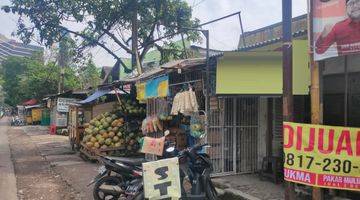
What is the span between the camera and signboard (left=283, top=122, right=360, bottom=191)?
196 inches

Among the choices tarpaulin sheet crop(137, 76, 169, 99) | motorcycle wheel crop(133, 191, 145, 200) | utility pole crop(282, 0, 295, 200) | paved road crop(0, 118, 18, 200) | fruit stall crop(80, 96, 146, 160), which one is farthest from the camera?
fruit stall crop(80, 96, 146, 160)

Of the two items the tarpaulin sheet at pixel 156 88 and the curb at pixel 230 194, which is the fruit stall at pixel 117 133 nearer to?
the tarpaulin sheet at pixel 156 88

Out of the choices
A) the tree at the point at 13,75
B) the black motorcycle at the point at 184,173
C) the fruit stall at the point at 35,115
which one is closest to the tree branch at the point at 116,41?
the black motorcycle at the point at 184,173

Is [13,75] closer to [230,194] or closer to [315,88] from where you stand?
[230,194]

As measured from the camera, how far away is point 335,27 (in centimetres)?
488

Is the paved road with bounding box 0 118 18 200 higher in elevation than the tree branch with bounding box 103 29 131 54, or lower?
lower

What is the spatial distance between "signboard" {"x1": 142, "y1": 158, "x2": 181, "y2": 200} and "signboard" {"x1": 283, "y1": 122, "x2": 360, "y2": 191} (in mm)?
1883

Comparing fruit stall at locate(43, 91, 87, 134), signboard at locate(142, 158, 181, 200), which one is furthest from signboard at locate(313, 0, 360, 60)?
fruit stall at locate(43, 91, 87, 134)

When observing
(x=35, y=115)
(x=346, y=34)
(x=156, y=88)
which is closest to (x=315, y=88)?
(x=346, y=34)

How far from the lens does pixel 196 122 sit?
9.36 meters

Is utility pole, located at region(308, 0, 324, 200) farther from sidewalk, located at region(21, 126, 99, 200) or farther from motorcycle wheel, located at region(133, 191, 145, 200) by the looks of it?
sidewalk, located at region(21, 126, 99, 200)

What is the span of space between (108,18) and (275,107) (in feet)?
36.5

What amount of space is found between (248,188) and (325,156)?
3774 mm

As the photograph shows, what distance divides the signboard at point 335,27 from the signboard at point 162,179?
2.62 metres
